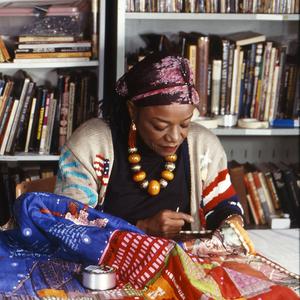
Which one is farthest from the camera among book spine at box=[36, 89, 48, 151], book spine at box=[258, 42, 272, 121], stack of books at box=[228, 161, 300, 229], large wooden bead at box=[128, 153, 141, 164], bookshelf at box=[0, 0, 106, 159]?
stack of books at box=[228, 161, 300, 229]

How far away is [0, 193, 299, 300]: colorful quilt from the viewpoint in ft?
4.56

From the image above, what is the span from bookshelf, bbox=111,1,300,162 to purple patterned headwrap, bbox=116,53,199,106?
0.87m

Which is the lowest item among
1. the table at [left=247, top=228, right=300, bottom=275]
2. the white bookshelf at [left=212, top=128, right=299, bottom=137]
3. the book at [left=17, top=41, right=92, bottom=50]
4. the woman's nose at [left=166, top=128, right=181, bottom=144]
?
the table at [left=247, top=228, right=300, bottom=275]

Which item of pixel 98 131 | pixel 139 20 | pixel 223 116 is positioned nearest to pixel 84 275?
pixel 98 131

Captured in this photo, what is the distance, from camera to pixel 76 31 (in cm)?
275

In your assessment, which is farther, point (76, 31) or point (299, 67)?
point (299, 67)

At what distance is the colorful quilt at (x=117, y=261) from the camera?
1.39 metres

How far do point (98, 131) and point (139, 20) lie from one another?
1.14 m

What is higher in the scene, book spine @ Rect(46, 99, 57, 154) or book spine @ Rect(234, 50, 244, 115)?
book spine @ Rect(234, 50, 244, 115)

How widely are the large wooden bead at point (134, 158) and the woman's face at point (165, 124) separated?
99mm

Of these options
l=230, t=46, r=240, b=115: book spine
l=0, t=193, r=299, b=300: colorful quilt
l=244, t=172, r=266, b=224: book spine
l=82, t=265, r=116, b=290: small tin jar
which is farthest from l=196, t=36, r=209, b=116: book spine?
l=82, t=265, r=116, b=290: small tin jar

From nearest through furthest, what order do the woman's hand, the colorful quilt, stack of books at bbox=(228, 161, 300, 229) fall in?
the colorful quilt → the woman's hand → stack of books at bbox=(228, 161, 300, 229)

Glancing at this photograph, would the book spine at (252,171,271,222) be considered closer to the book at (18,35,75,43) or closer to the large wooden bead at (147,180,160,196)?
the book at (18,35,75,43)

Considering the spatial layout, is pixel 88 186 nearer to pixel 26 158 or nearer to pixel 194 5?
pixel 26 158
